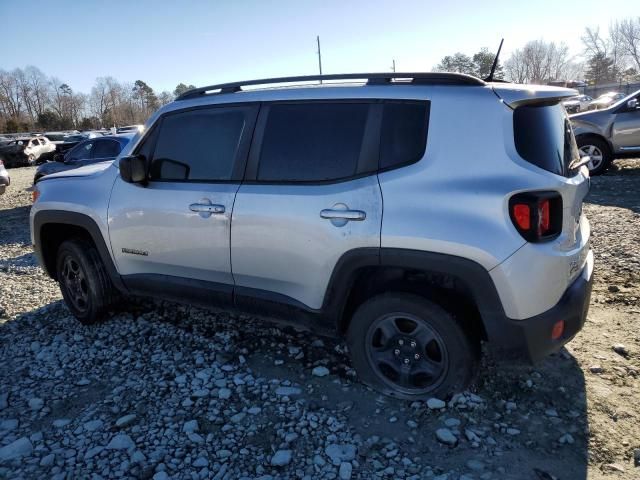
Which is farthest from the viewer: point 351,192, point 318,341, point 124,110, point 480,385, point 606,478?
point 124,110

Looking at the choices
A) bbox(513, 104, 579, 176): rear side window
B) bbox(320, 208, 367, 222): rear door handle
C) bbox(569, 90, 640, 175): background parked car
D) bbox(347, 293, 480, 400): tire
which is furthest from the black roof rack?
bbox(569, 90, 640, 175): background parked car

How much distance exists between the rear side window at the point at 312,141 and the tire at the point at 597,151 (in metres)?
8.77

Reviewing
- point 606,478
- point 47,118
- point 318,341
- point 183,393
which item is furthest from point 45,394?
point 47,118

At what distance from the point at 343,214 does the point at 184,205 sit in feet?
4.08

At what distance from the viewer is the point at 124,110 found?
86.4 metres

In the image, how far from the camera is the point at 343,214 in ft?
8.92

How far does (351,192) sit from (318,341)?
1509mm

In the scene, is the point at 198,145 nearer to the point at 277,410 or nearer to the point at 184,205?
the point at 184,205

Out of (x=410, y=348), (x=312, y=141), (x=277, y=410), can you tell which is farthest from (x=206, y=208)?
(x=410, y=348)

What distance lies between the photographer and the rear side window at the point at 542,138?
97.8 inches

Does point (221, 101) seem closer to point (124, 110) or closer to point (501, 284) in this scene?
point (501, 284)

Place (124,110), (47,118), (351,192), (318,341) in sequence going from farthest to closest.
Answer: (124,110) → (47,118) → (318,341) → (351,192)

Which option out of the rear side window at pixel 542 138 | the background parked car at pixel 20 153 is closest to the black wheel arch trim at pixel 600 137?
the rear side window at pixel 542 138

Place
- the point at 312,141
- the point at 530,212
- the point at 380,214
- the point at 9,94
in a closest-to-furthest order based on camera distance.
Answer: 1. the point at 530,212
2. the point at 380,214
3. the point at 312,141
4. the point at 9,94
